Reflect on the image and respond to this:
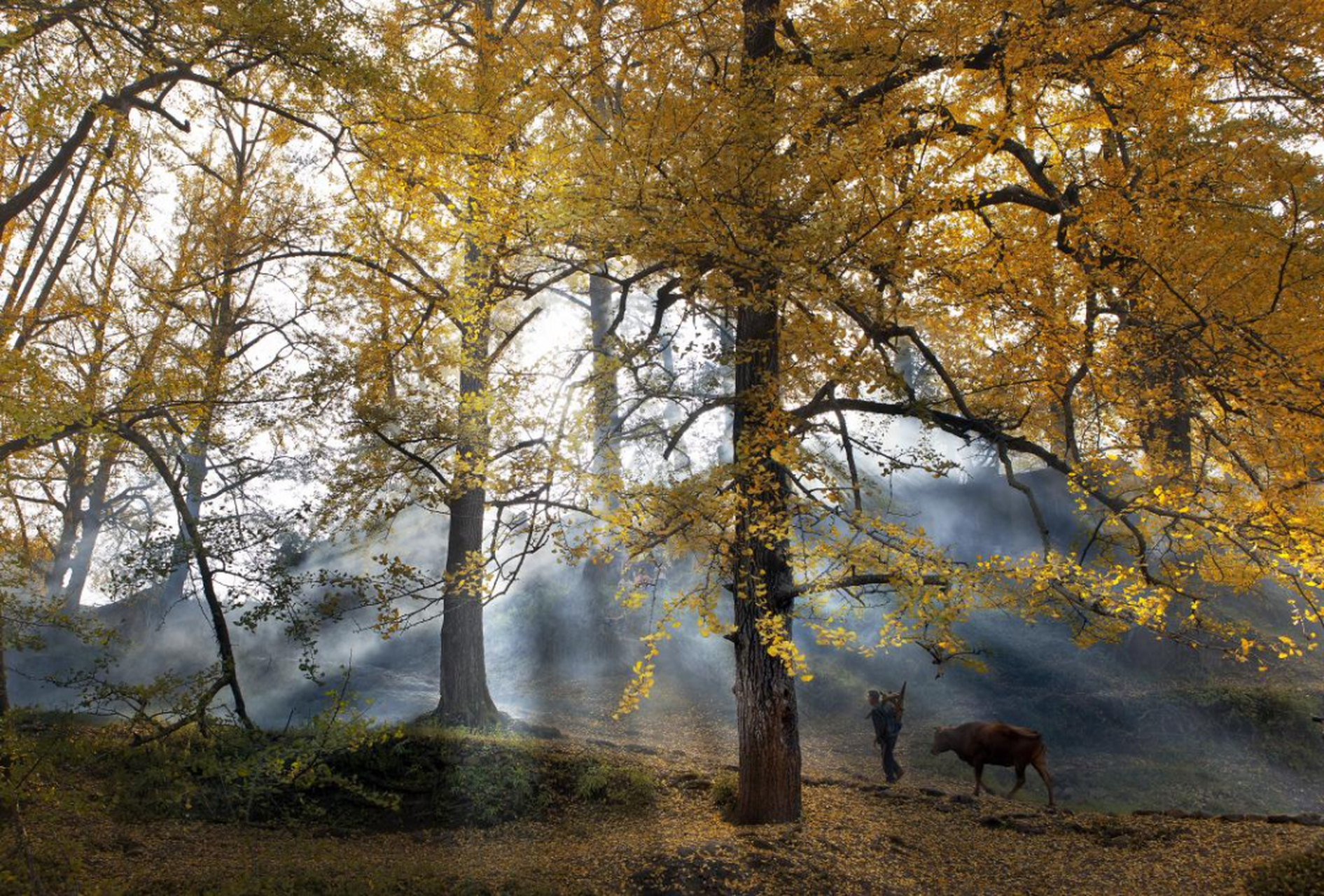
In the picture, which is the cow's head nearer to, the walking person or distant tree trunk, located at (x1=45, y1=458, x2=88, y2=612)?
the walking person

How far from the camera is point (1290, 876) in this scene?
5082mm

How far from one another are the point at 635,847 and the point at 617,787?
2.35m

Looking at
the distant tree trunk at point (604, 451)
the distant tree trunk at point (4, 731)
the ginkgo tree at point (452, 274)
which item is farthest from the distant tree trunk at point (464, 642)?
the distant tree trunk at point (4, 731)

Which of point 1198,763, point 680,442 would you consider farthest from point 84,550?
point 1198,763

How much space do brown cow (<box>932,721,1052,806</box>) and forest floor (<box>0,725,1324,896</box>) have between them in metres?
0.68

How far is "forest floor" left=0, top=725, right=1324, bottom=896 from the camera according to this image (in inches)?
218

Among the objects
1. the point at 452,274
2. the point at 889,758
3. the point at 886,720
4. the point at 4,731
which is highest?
the point at 452,274

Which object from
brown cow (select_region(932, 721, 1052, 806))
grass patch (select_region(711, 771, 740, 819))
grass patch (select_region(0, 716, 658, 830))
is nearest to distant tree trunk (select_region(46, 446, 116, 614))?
grass patch (select_region(0, 716, 658, 830))

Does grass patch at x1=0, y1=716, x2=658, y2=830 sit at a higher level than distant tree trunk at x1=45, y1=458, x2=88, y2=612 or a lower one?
lower

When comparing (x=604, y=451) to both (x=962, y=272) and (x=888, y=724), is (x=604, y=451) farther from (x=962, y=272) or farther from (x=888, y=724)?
(x=888, y=724)

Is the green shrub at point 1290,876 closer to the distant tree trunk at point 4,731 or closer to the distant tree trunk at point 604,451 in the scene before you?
the distant tree trunk at point 604,451

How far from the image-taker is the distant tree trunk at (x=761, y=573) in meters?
6.55

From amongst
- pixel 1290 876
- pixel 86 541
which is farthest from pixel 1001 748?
pixel 86 541

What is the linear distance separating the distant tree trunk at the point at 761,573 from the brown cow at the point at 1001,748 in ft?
8.86
